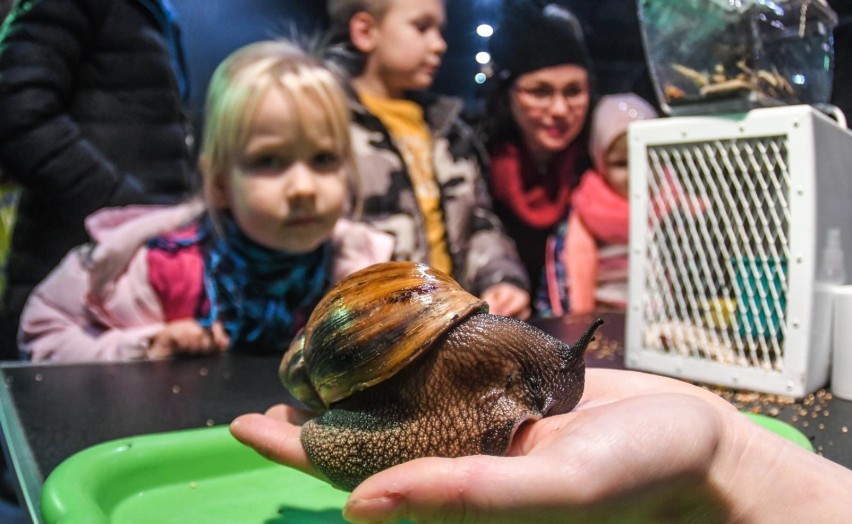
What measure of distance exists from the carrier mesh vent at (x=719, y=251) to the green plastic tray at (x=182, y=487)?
Answer: 0.73 m

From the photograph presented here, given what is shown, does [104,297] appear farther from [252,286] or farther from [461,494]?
[461,494]

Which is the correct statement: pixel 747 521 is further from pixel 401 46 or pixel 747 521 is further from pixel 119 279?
pixel 401 46

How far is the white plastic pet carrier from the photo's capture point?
982 mm

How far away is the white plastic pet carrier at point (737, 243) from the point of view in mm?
982

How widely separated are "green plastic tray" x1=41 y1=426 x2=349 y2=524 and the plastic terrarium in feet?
2.94

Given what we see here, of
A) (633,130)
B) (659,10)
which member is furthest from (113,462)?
(659,10)

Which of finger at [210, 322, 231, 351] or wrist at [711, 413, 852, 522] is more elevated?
wrist at [711, 413, 852, 522]

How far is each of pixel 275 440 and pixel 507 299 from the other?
4.01 ft

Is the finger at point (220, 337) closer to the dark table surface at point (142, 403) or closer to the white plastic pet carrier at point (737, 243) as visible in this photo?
the dark table surface at point (142, 403)

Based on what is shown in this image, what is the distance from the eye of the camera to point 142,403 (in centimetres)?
103

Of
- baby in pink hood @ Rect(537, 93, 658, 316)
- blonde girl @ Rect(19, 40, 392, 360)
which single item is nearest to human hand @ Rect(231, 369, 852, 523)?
blonde girl @ Rect(19, 40, 392, 360)

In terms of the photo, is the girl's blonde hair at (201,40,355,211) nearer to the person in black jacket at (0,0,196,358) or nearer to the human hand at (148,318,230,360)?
the person in black jacket at (0,0,196,358)

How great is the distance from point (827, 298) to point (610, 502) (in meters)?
0.84

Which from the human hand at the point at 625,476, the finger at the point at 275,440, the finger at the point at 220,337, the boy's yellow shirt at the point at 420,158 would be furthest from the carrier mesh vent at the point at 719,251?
the finger at the point at 220,337
